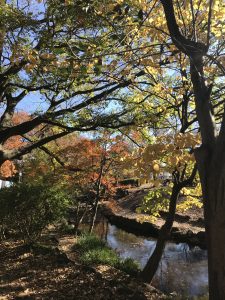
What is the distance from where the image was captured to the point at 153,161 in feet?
12.8

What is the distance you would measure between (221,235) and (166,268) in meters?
10.8

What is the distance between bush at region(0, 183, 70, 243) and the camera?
9914 millimetres

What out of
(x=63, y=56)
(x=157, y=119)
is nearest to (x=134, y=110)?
(x=157, y=119)

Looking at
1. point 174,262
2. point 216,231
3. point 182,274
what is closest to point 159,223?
point 174,262

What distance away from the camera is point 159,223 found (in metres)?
20.7

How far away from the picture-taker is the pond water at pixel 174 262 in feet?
37.3

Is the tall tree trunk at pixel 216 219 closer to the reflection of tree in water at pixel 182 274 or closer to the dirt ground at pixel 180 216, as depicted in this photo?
the reflection of tree in water at pixel 182 274

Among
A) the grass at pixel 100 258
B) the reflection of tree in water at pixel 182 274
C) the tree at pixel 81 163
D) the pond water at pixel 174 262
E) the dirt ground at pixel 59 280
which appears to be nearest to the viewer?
the dirt ground at pixel 59 280

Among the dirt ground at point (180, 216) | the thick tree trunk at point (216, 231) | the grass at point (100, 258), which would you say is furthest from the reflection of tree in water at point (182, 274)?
the thick tree trunk at point (216, 231)

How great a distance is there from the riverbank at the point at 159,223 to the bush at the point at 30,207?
421 cm

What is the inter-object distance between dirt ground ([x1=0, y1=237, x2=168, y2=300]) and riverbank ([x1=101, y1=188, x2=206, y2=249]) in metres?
4.89

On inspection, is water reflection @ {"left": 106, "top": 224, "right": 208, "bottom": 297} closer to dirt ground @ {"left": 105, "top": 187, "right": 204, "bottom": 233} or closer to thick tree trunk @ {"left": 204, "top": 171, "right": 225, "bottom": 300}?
dirt ground @ {"left": 105, "top": 187, "right": 204, "bottom": 233}

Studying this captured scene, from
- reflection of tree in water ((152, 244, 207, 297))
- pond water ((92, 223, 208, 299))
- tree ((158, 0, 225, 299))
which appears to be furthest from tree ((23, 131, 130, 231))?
tree ((158, 0, 225, 299))

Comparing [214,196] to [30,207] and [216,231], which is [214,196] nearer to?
[216,231]
